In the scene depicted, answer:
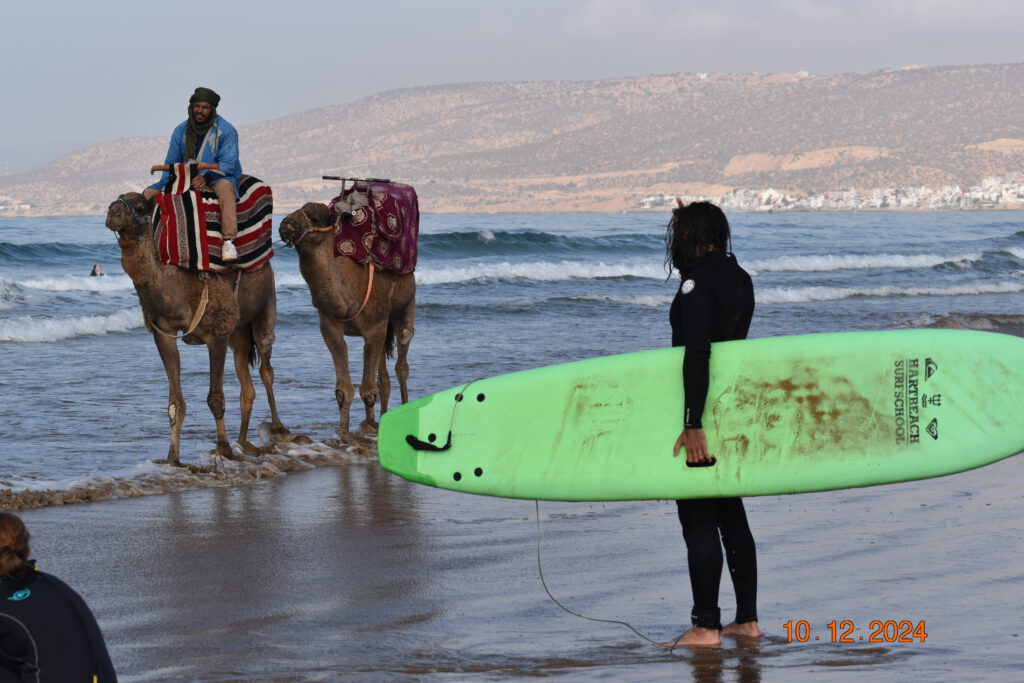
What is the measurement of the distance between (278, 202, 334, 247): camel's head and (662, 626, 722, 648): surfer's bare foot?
5078 mm

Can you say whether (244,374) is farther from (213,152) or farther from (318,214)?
(213,152)

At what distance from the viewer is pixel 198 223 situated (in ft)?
28.6

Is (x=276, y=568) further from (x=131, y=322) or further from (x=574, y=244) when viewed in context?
(x=574, y=244)

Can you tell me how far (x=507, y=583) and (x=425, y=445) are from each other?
0.70 metres

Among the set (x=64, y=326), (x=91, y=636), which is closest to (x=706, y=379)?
(x=91, y=636)

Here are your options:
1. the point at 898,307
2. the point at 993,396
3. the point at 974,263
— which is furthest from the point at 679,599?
the point at 974,263

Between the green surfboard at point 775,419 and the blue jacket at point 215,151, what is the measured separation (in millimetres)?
Result: 4156

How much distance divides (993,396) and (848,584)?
97cm

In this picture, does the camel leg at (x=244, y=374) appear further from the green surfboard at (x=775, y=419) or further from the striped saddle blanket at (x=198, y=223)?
the green surfboard at (x=775, y=419)

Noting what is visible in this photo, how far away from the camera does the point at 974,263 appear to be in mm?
37188

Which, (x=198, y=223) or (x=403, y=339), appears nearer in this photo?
(x=198, y=223)

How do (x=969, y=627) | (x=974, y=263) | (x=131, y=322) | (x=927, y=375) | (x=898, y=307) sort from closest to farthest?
(x=969, y=627) → (x=927, y=375) → (x=131, y=322) → (x=898, y=307) → (x=974, y=263)

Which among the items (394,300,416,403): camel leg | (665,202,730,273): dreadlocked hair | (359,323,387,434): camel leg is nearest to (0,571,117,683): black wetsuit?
(665,202,730,273): dreadlocked hair

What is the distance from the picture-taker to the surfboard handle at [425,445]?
5672mm
